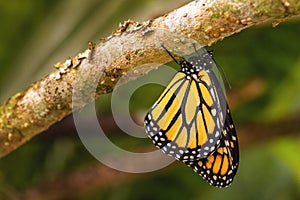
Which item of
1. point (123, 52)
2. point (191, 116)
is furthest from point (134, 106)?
point (123, 52)

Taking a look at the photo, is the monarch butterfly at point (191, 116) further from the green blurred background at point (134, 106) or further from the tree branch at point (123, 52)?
the green blurred background at point (134, 106)

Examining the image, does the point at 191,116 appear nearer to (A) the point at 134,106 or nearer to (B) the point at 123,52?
(B) the point at 123,52

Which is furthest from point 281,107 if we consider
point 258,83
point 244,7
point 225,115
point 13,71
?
point 244,7

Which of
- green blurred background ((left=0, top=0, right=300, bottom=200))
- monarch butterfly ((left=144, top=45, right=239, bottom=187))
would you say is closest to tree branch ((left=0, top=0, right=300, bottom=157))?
monarch butterfly ((left=144, top=45, right=239, bottom=187))

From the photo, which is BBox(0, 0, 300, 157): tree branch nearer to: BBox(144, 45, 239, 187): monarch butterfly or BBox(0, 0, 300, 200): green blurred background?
BBox(144, 45, 239, 187): monarch butterfly

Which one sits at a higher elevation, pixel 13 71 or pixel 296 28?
pixel 13 71

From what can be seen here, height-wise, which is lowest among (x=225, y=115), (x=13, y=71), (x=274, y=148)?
(x=274, y=148)

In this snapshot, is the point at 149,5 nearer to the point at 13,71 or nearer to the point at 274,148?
the point at 13,71
